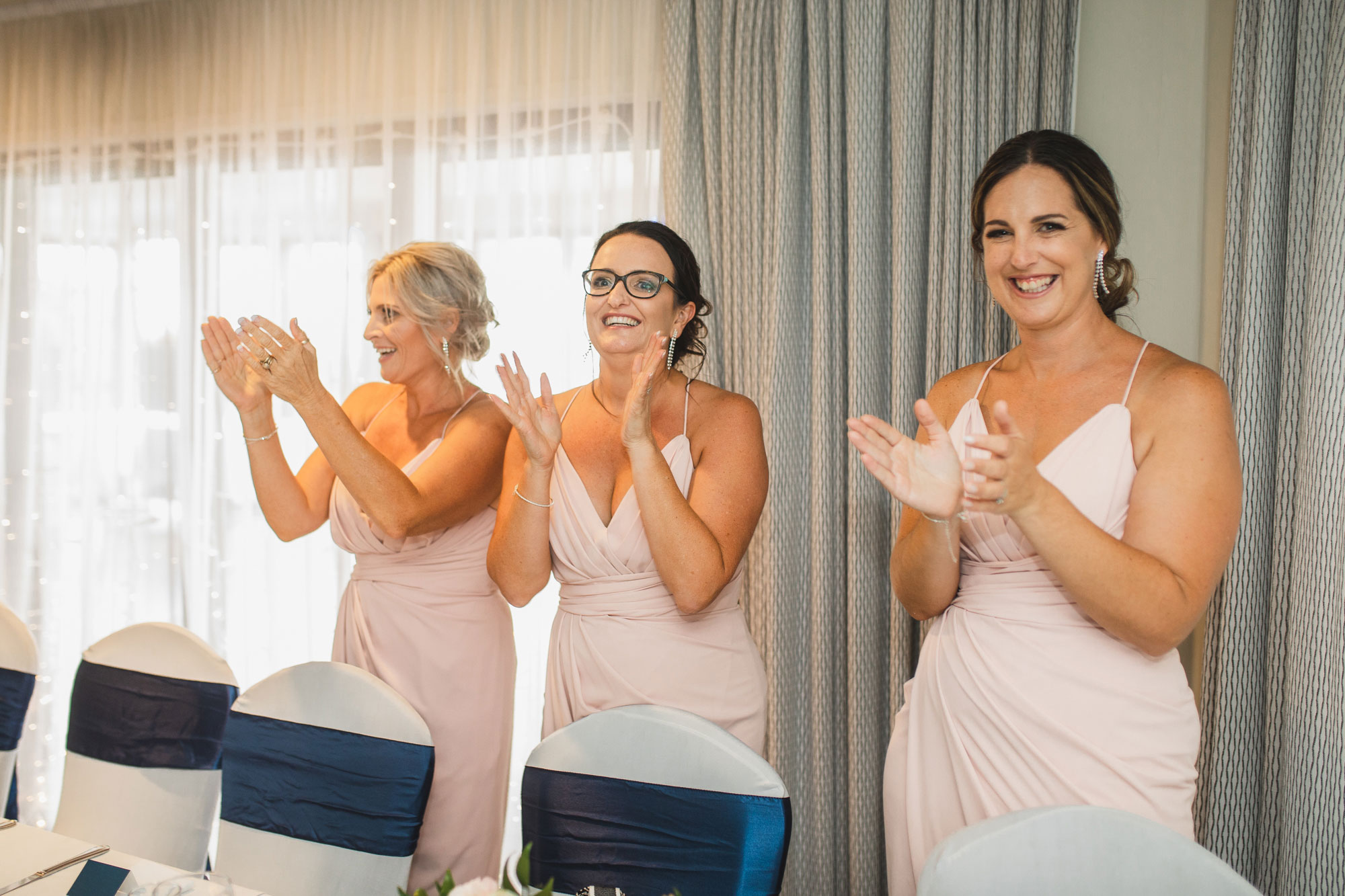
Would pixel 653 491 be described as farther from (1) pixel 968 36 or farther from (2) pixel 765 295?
(1) pixel 968 36

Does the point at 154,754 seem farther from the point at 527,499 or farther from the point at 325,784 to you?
the point at 527,499

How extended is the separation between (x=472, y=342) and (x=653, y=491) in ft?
3.06

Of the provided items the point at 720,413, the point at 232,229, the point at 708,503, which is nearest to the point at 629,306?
the point at 720,413

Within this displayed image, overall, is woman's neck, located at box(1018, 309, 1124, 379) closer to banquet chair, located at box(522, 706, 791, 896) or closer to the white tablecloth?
banquet chair, located at box(522, 706, 791, 896)

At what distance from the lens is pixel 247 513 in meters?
3.55

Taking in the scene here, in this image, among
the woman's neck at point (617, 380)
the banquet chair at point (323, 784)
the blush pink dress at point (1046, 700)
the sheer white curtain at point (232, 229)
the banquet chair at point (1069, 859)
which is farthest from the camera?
the sheer white curtain at point (232, 229)

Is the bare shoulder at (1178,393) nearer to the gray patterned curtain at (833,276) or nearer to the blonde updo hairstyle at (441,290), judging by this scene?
the gray patterned curtain at (833,276)

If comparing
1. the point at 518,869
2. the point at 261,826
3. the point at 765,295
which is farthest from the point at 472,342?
the point at 518,869

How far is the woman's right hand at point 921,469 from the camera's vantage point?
4.70 feet

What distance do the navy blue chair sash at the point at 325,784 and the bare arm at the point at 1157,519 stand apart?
3.67 feet

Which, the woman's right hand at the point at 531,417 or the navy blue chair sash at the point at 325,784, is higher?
the woman's right hand at the point at 531,417

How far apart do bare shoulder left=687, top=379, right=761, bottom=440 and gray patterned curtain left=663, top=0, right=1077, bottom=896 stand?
56cm

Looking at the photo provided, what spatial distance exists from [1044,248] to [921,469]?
504 mm

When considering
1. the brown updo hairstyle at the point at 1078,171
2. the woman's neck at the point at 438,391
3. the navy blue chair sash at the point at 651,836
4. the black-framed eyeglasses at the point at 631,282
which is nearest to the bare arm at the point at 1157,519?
the brown updo hairstyle at the point at 1078,171
